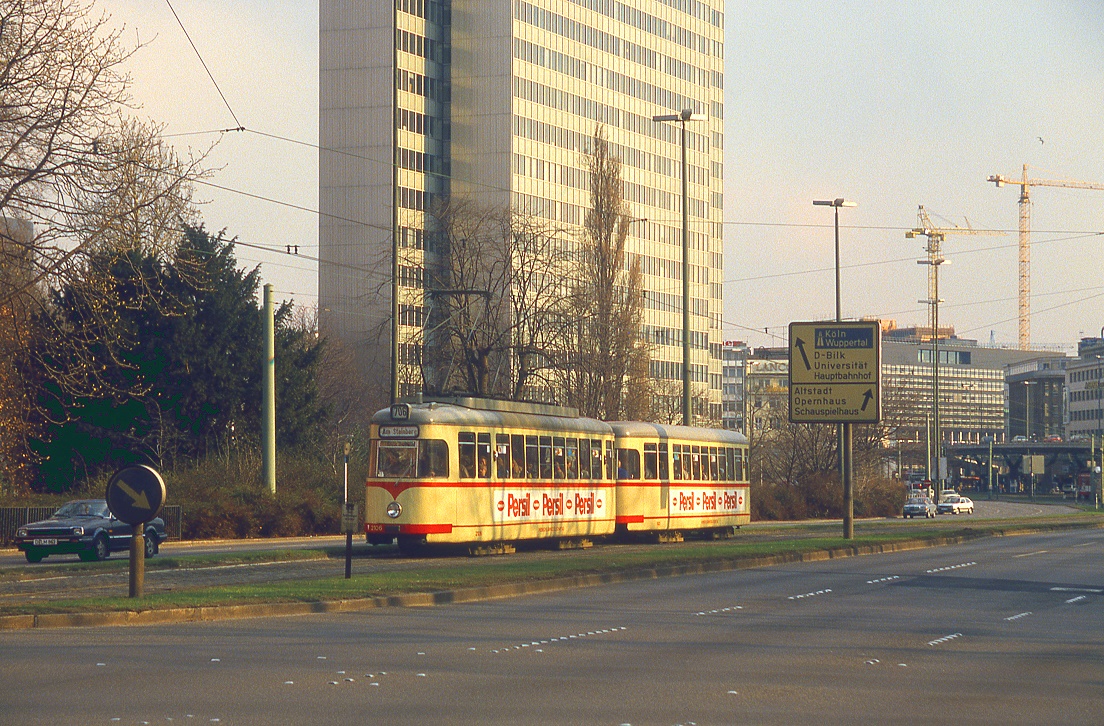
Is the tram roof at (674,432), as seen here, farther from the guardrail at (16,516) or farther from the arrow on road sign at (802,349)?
the guardrail at (16,516)

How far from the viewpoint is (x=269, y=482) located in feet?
137

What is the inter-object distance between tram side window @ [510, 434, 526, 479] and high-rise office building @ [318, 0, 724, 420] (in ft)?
214

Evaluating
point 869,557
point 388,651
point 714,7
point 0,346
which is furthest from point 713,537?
point 714,7

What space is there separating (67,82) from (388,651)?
10.9m

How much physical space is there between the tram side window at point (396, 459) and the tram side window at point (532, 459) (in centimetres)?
355

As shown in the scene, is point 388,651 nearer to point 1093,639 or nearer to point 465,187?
point 1093,639

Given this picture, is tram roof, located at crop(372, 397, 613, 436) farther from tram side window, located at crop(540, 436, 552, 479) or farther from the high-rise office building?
the high-rise office building

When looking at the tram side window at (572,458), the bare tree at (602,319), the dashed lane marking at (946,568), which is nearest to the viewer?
the dashed lane marking at (946,568)

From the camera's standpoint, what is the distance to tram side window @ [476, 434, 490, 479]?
97.3 feet

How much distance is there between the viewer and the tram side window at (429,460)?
28578 millimetres

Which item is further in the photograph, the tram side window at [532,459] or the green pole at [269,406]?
the green pole at [269,406]

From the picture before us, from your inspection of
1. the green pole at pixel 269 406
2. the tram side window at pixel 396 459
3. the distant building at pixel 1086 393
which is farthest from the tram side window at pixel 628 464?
the distant building at pixel 1086 393

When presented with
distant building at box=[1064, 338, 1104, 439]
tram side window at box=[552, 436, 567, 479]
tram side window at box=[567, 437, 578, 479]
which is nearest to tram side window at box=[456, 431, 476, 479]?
tram side window at box=[552, 436, 567, 479]

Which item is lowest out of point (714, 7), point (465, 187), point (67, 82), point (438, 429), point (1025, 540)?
point (1025, 540)
